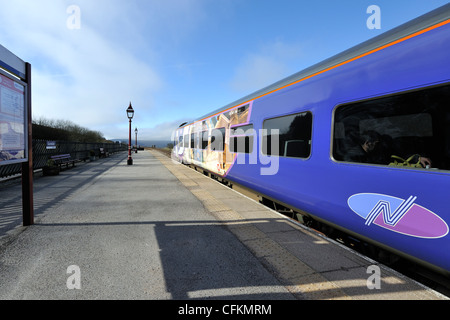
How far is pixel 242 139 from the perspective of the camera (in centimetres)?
566

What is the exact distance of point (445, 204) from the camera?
6.18 feet

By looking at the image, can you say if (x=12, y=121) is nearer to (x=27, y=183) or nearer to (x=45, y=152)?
(x=27, y=183)

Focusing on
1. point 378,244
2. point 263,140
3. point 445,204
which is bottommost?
point 378,244

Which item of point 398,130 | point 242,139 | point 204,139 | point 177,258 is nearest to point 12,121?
Result: point 177,258

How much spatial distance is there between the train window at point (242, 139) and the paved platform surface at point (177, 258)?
1441 millimetres

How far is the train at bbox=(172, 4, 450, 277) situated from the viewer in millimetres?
2004

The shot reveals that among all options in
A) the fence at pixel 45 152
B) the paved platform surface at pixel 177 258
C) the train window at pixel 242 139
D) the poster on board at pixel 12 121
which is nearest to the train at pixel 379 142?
the paved platform surface at pixel 177 258

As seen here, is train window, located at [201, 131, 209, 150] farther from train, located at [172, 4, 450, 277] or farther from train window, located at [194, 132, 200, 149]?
train, located at [172, 4, 450, 277]

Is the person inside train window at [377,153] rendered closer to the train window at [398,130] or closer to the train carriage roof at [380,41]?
the train window at [398,130]

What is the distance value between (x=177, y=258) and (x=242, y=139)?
3.47 meters

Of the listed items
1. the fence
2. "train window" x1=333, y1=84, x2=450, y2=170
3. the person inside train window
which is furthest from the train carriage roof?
the fence
